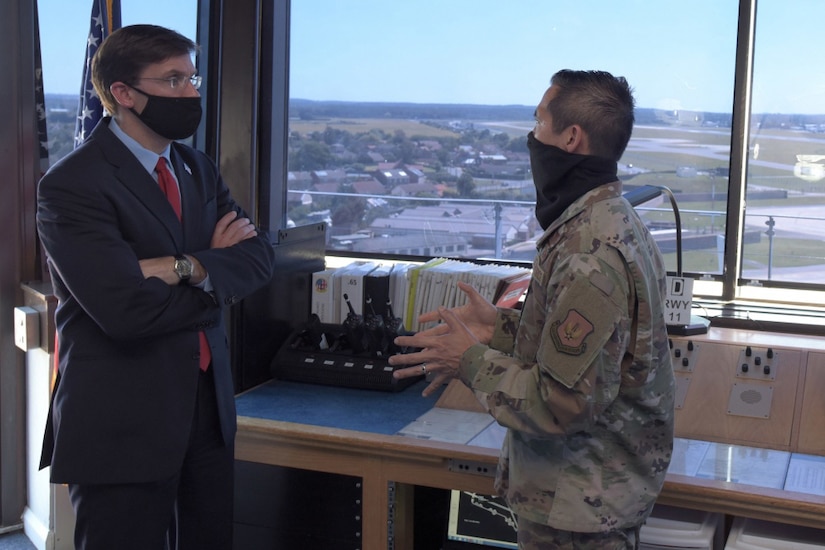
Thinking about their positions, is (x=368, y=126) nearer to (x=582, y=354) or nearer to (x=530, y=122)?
(x=530, y=122)

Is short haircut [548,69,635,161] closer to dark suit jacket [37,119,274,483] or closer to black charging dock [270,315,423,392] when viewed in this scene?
dark suit jacket [37,119,274,483]

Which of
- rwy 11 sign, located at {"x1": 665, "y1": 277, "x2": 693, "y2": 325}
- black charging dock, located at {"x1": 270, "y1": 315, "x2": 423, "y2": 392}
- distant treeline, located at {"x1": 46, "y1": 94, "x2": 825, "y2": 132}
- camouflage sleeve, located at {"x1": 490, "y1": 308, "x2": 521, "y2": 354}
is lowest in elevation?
black charging dock, located at {"x1": 270, "y1": 315, "x2": 423, "y2": 392}

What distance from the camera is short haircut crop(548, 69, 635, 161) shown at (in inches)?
67.8

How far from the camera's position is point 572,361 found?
1586 millimetres

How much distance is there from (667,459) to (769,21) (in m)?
2.00

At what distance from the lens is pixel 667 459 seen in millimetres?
1848

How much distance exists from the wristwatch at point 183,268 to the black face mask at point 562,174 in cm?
86

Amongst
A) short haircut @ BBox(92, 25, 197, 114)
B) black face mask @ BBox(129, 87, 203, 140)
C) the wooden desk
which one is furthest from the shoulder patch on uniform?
short haircut @ BBox(92, 25, 197, 114)

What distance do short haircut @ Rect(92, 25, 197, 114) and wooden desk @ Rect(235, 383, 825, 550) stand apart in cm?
104

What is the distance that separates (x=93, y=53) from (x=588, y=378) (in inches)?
91.4

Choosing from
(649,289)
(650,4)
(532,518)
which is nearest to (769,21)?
(650,4)

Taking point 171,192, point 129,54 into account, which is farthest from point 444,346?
point 129,54

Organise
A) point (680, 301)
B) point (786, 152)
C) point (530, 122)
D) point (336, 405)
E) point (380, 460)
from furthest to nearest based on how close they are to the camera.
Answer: point (530, 122) → point (786, 152) → point (336, 405) → point (680, 301) → point (380, 460)

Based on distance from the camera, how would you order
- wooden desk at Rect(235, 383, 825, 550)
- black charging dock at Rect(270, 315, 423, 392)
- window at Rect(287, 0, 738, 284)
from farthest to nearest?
window at Rect(287, 0, 738, 284) < black charging dock at Rect(270, 315, 423, 392) < wooden desk at Rect(235, 383, 825, 550)
